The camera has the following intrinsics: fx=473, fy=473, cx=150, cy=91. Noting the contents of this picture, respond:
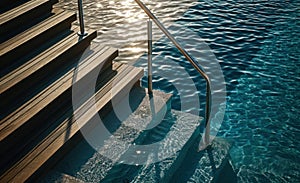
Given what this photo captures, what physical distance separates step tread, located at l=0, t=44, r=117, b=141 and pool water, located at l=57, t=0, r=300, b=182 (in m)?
1.57

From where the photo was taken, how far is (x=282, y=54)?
6.55m

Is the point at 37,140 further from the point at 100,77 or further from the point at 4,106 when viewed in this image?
the point at 100,77

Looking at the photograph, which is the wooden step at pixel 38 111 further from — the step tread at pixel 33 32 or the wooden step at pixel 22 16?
the wooden step at pixel 22 16

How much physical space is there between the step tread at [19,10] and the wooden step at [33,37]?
0.18m

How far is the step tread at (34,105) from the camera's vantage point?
3.96 meters

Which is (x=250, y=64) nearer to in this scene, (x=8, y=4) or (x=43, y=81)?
(x=43, y=81)

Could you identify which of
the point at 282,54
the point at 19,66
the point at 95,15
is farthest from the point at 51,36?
the point at 282,54

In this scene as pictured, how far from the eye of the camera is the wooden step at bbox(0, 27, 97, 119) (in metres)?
4.20

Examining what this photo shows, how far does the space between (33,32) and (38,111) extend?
1.04 meters

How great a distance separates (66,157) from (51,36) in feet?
4.80

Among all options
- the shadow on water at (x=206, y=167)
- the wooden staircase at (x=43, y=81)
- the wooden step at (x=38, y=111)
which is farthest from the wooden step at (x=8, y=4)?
the shadow on water at (x=206, y=167)

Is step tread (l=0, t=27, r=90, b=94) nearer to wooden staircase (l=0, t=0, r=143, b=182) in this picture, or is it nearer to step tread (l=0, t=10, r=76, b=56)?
wooden staircase (l=0, t=0, r=143, b=182)

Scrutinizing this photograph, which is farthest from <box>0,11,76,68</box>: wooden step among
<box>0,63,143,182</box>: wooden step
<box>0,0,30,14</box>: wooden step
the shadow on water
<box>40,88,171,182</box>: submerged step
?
the shadow on water

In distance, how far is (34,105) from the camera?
4.24m
